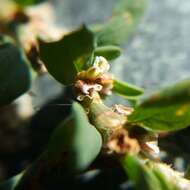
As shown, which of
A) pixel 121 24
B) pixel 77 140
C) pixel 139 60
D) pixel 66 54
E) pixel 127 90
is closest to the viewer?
pixel 77 140

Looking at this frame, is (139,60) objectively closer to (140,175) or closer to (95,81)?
(95,81)

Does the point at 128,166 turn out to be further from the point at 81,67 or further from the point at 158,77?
the point at 158,77

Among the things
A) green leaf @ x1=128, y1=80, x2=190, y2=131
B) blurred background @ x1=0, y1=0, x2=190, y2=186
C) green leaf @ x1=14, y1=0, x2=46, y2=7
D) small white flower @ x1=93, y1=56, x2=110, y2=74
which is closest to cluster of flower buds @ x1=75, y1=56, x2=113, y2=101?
small white flower @ x1=93, y1=56, x2=110, y2=74

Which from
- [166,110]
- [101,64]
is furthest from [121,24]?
[166,110]

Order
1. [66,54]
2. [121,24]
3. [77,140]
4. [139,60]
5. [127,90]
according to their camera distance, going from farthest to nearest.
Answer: [139,60], [121,24], [127,90], [66,54], [77,140]

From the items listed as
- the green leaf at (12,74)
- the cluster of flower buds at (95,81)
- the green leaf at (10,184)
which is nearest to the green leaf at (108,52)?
the cluster of flower buds at (95,81)

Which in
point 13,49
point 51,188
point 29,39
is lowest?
point 51,188

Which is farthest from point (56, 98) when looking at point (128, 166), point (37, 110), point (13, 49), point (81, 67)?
point (128, 166)
